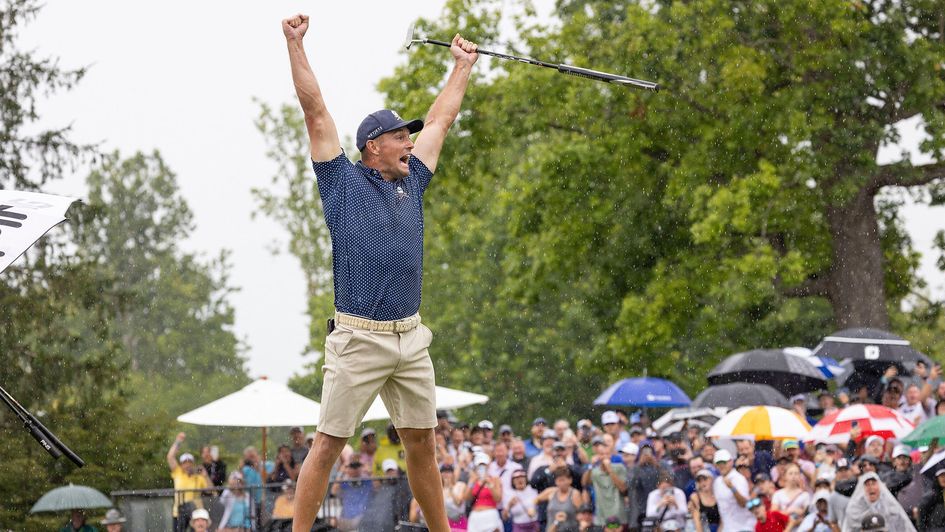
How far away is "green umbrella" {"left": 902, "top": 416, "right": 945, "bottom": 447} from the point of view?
1316 centimetres

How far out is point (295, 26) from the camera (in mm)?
6234

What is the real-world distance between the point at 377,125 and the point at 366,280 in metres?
0.68

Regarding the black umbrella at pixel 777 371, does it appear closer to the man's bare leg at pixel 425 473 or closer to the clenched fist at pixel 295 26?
the man's bare leg at pixel 425 473

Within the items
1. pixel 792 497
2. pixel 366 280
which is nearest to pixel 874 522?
pixel 792 497

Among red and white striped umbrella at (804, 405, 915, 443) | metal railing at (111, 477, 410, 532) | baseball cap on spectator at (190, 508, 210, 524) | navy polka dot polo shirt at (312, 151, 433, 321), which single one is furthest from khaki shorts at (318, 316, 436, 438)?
red and white striped umbrella at (804, 405, 915, 443)

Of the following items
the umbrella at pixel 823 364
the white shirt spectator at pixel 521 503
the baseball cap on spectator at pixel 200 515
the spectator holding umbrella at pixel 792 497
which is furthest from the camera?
the umbrella at pixel 823 364

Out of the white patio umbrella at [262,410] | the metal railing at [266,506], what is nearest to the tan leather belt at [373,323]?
the metal railing at [266,506]

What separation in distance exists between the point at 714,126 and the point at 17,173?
1363 centimetres

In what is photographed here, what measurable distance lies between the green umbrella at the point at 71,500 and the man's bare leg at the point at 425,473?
41.4 ft

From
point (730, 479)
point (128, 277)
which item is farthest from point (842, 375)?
point (128, 277)

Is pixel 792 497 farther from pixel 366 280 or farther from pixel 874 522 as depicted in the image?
pixel 366 280

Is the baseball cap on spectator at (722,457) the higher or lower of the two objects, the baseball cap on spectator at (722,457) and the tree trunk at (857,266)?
the lower

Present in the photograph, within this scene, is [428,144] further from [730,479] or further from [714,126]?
[714,126]

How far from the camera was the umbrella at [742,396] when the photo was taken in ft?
57.1
